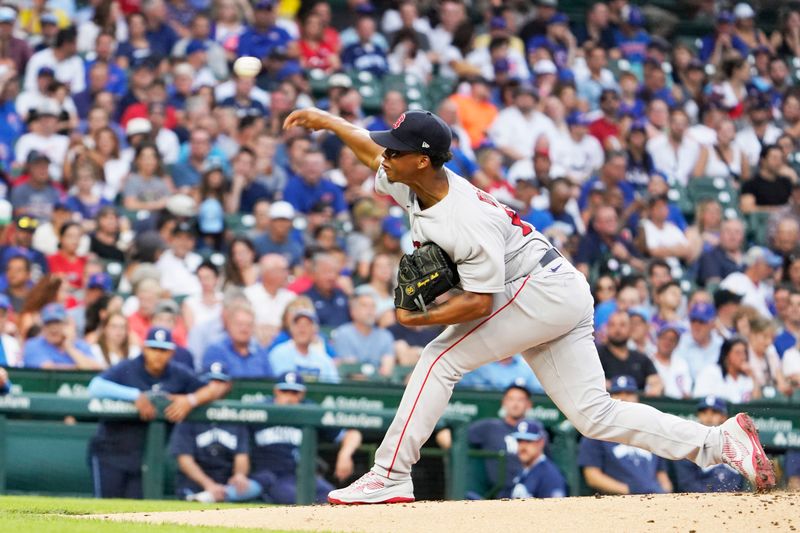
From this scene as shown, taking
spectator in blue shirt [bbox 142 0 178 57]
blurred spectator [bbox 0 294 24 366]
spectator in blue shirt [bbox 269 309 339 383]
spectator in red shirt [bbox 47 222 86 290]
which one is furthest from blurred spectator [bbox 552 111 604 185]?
blurred spectator [bbox 0 294 24 366]

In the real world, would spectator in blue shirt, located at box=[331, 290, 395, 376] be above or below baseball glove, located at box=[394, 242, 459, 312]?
below

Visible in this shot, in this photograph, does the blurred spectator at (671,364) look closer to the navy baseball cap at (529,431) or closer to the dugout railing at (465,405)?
the dugout railing at (465,405)

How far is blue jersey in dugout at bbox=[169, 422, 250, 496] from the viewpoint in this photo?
27.0 ft

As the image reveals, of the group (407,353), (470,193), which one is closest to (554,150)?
(407,353)

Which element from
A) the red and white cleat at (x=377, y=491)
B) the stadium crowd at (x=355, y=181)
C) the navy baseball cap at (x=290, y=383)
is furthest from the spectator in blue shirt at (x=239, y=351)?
the red and white cleat at (x=377, y=491)

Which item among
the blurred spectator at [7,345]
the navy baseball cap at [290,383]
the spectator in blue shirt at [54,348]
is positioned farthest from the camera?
the spectator in blue shirt at [54,348]

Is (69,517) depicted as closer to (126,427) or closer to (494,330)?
(494,330)

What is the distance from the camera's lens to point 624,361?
10.5 metres

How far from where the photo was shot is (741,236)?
13.7m

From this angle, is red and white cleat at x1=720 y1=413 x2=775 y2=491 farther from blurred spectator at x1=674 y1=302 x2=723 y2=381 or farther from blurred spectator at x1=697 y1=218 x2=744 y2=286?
blurred spectator at x1=697 y1=218 x2=744 y2=286

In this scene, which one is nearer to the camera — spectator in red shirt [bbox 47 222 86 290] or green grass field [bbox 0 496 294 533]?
A: green grass field [bbox 0 496 294 533]

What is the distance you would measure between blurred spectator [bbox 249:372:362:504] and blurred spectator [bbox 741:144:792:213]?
7822mm

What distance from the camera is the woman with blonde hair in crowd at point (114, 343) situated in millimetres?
9570

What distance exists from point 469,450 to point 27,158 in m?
5.11
